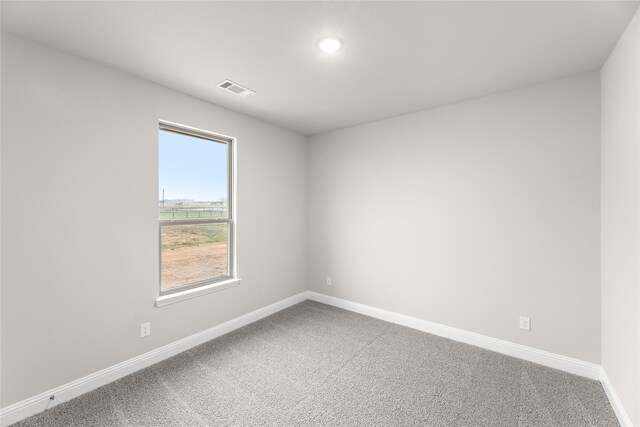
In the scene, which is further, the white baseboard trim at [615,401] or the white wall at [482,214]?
the white wall at [482,214]

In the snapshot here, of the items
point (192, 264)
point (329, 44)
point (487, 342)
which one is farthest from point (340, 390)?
point (329, 44)

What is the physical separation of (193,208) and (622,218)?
11.3 feet

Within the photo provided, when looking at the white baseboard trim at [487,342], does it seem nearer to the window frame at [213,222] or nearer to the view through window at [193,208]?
the window frame at [213,222]

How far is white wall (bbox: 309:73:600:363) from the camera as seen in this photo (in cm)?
233

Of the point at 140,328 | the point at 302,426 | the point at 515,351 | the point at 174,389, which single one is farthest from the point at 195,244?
the point at 515,351

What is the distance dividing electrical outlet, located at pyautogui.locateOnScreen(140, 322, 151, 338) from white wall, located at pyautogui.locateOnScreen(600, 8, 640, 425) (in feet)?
11.1

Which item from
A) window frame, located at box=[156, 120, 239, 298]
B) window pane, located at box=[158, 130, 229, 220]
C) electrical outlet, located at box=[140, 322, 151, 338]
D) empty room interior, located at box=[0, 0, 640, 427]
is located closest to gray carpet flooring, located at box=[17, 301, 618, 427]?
empty room interior, located at box=[0, 0, 640, 427]

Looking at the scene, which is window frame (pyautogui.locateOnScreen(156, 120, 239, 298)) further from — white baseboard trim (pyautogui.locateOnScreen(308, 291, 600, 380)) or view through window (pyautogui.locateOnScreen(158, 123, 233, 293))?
white baseboard trim (pyautogui.locateOnScreen(308, 291, 600, 380))

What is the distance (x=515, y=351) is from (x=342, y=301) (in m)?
1.98

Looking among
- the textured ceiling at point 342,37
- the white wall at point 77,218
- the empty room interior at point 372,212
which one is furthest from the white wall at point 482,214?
the white wall at point 77,218

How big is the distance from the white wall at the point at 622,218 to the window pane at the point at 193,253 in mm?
3332

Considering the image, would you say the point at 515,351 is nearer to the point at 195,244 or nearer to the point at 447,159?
the point at 447,159

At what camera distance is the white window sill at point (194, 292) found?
8.41ft

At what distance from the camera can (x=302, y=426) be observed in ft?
5.85
